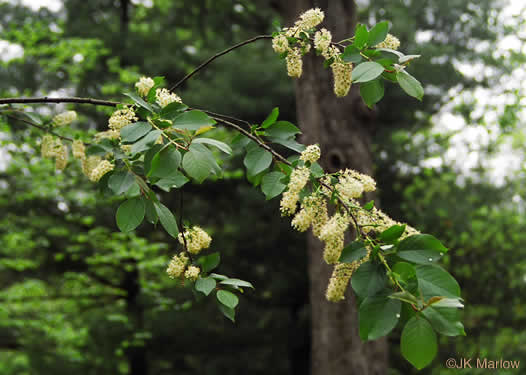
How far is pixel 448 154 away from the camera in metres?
6.78

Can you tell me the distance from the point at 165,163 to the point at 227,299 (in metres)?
0.38

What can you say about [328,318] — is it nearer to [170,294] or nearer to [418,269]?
[418,269]

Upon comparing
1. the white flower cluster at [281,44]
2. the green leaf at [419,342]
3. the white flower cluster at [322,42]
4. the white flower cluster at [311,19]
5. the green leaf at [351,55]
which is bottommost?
the green leaf at [419,342]

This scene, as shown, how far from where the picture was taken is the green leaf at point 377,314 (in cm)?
83

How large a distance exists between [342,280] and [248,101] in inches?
192

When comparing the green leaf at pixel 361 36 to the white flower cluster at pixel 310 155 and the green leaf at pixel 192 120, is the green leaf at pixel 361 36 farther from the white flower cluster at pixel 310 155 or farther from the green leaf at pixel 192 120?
the green leaf at pixel 192 120

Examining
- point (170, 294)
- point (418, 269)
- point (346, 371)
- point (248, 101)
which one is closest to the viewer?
point (418, 269)

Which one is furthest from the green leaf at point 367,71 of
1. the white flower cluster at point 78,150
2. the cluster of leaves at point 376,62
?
the white flower cluster at point 78,150

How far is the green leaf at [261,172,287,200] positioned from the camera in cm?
111

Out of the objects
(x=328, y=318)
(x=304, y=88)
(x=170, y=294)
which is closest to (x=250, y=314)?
(x=170, y=294)

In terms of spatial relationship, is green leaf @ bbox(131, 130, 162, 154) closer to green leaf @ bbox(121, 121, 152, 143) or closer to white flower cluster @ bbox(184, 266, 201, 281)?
green leaf @ bbox(121, 121, 152, 143)

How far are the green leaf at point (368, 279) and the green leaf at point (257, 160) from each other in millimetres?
354

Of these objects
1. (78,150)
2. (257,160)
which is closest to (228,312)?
(257,160)

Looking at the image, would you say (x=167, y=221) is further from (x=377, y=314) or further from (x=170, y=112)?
(x=377, y=314)
